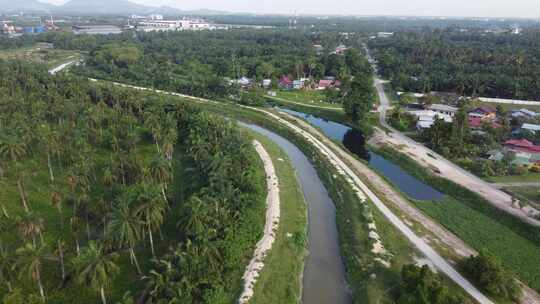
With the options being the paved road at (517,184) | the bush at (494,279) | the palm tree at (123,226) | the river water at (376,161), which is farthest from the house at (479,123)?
the palm tree at (123,226)

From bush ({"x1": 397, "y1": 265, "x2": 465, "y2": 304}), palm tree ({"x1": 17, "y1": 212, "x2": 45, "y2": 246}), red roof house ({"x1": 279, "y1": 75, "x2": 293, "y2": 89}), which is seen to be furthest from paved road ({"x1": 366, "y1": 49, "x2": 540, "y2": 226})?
palm tree ({"x1": 17, "y1": 212, "x2": 45, "y2": 246})

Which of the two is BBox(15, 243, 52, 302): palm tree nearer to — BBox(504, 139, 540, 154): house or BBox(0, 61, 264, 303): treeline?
BBox(0, 61, 264, 303): treeline

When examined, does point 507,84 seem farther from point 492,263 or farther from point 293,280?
point 293,280

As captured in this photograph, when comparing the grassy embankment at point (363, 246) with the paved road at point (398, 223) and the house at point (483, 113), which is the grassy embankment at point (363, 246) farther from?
the house at point (483, 113)

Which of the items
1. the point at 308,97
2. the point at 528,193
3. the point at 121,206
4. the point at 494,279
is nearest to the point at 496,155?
the point at 528,193

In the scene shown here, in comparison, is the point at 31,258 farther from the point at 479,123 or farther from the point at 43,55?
the point at 43,55
